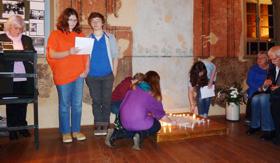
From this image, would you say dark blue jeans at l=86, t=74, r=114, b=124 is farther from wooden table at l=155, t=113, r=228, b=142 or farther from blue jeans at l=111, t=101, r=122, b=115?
wooden table at l=155, t=113, r=228, b=142

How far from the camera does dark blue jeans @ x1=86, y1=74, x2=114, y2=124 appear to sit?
12.4 feet

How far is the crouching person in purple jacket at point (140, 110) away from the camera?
3150 millimetres

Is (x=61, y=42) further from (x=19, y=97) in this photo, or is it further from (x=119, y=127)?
(x=119, y=127)

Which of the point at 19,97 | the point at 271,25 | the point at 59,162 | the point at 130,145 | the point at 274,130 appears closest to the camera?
the point at 59,162

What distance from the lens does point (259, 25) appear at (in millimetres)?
5344

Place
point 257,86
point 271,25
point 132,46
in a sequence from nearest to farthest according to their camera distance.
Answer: point 257,86
point 132,46
point 271,25

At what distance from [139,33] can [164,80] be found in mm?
844

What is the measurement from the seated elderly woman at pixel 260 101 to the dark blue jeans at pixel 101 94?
1.86 meters

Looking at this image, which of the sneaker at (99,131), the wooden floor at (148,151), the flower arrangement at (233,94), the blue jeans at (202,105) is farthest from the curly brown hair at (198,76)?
the sneaker at (99,131)

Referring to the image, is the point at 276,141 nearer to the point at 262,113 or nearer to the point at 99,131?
the point at 262,113

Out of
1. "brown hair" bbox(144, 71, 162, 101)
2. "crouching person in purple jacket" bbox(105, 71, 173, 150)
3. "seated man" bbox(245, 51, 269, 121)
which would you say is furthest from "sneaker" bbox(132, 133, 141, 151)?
"seated man" bbox(245, 51, 269, 121)

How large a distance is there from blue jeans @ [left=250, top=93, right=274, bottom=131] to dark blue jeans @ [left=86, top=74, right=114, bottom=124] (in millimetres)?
1872

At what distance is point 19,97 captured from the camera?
Result: 3.12 meters

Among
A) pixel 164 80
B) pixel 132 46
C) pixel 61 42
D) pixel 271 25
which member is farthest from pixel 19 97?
pixel 271 25
